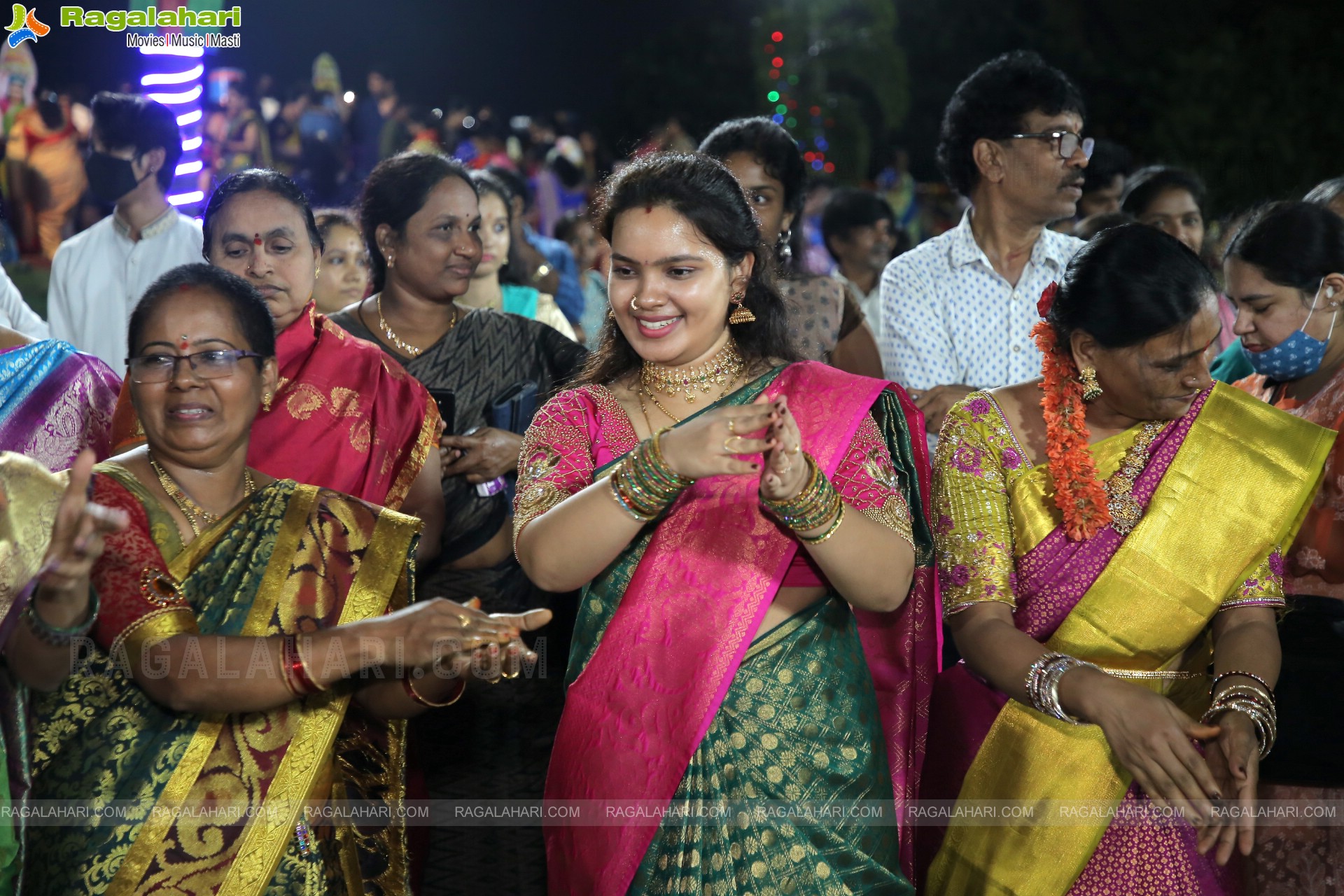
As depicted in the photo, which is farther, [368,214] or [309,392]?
[368,214]

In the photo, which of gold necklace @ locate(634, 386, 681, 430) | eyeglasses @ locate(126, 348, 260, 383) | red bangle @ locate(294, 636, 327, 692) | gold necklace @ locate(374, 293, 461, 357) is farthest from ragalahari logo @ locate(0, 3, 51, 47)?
red bangle @ locate(294, 636, 327, 692)

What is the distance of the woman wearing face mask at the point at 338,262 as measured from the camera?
520 cm

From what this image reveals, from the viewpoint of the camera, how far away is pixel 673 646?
7.18ft

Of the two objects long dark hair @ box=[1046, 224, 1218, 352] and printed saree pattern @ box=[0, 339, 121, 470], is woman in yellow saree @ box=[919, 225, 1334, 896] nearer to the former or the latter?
long dark hair @ box=[1046, 224, 1218, 352]

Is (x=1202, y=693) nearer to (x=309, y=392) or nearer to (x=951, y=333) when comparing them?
(x=951, y=333)

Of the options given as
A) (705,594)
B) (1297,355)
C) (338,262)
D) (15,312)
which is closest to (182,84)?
(338,262)

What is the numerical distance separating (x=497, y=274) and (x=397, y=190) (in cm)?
195

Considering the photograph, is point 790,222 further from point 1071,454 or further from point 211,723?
point 211,723

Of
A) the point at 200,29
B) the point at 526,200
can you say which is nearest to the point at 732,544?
the point at 200,29

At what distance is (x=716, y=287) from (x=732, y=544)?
0.47 m

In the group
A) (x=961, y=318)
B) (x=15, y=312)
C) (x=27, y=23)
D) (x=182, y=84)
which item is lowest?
(x=15, y=312)

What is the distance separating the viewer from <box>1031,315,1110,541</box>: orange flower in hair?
2391mm

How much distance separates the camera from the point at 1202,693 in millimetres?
2461

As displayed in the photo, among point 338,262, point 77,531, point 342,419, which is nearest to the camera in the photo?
point 77,531
